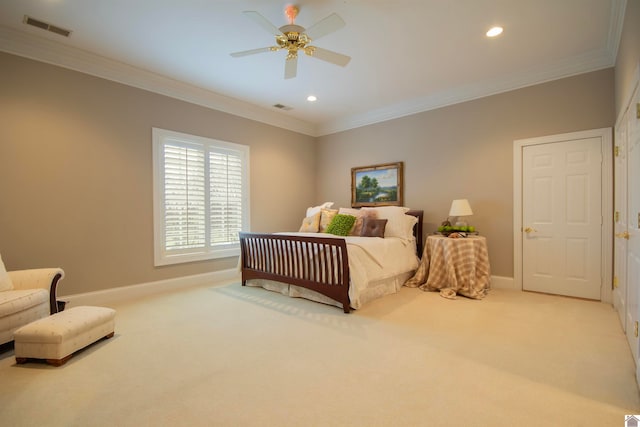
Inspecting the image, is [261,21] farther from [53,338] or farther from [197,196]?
[53,338]

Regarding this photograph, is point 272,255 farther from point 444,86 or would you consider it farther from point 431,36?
point 444,86

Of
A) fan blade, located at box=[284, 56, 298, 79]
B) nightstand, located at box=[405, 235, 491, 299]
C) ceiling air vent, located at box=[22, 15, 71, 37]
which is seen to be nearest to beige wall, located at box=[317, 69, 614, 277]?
nightstand, located at box=[405, 235, 491, 299]

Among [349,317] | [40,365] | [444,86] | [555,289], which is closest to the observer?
[40,365]

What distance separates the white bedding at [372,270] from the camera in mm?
3234

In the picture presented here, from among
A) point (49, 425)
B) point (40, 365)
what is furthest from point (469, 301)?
point (40, 365)

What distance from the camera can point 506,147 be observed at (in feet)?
13.3

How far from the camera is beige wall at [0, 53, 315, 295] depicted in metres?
3.05

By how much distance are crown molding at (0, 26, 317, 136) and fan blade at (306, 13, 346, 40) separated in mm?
2484

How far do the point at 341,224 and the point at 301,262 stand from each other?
1106mm

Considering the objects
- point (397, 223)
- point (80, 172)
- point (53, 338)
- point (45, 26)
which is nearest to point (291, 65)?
point (45, 26)

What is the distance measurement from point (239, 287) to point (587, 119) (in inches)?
195

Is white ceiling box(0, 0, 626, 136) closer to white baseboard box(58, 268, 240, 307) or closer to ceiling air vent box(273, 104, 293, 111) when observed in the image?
ceiling air vent box(273, 104, 293, 111)

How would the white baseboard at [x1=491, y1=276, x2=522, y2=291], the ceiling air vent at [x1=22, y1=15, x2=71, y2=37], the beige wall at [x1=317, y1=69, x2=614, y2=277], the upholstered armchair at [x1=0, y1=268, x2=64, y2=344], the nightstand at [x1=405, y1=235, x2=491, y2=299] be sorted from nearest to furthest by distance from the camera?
1. the upholstered armchair at [x1=0, y1=268, x2=64, y2=344]
2. the ceiling air vent at [x1=22, y1=15, x2=71, y2=37]
3. the beige wall at [x1=317, y1=69, x2=614, y2=277]
4. the nightstand at [x1=405, y1=235, x2=491, y2=299]
5. the white baseboard at [x1=491, y1=276, x2=522, y2=291]

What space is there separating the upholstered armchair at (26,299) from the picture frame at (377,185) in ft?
14.4
